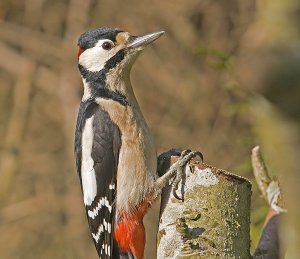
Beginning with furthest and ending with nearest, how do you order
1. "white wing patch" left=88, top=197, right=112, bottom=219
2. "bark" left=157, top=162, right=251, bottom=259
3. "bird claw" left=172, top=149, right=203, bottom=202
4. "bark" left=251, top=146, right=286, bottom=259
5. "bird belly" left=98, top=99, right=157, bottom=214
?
"white wing patch" left=88, top=197, right=112, bottom=219 < "bird belly" left=98, top=99, right=157, bottom=214 < "bark" left=251, top=146, right=286, bottom=259 < "bird claw" left=172, top=149, right=203, bottom=202 < "bark" left=157, top=162, right=251, bottom=259

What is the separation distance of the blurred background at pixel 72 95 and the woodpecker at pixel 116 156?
153 inches

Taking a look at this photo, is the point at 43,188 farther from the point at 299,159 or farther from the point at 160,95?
the point at 299,159

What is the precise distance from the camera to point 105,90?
11.3 ft

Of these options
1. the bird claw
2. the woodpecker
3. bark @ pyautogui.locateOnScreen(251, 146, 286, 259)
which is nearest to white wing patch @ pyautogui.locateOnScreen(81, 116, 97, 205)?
the woodpecker

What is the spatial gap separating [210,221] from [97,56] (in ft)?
5.07

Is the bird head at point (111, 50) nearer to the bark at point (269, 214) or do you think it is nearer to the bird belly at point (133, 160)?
the bird belly at point (133, 160)

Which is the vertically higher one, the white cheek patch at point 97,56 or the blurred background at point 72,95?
the blurred background at point 72,95

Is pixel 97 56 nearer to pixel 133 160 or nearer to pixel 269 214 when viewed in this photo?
pixel 133 160

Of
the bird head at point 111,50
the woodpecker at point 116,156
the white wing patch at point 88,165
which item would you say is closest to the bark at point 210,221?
the woodpecker at point 116,156

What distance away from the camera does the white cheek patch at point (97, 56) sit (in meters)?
3.51

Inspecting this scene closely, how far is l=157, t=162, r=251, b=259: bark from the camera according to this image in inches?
84.0

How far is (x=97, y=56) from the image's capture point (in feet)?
11.5

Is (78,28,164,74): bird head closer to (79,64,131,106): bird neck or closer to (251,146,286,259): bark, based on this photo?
(79,64,131,106): bird neck

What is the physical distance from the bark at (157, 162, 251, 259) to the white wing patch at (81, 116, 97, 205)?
1052mm
